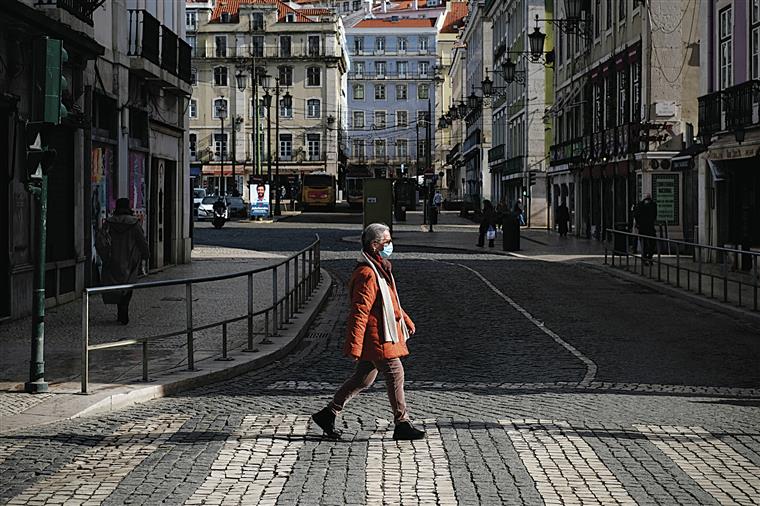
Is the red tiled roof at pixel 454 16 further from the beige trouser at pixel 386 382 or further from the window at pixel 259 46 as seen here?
the beige trouser at pixel 386 382

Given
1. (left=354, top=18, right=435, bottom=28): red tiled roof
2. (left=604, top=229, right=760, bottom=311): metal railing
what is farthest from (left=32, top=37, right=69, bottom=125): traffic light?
(left=354, top=18, right=435, bottom=28): red tiled roof

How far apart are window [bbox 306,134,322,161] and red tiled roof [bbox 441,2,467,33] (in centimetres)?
4122

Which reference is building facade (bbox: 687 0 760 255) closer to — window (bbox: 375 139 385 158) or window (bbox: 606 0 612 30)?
window (bbox: 606 0 612 30)

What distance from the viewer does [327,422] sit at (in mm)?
9039

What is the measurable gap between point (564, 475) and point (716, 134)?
24715 millimetres

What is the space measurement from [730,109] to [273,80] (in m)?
84.5

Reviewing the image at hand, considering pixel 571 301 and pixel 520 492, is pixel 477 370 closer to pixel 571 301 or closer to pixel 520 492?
pixel 520 492

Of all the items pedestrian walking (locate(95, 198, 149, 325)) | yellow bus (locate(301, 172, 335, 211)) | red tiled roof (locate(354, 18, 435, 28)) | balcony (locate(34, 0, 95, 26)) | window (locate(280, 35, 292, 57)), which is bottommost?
pedestrian walking (locate(95, 198, 149, 325))

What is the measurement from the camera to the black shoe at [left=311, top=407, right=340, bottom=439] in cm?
903

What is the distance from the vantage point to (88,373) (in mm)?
11266

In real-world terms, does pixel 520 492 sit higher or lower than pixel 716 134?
lower

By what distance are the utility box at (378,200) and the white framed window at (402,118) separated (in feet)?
333

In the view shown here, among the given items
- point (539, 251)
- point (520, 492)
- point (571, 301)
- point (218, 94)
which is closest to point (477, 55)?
point (218, 94)

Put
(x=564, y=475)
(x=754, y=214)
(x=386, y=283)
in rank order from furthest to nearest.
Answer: (x=754, y=214) < (x=386, y=283) < (x=564, y=475)
